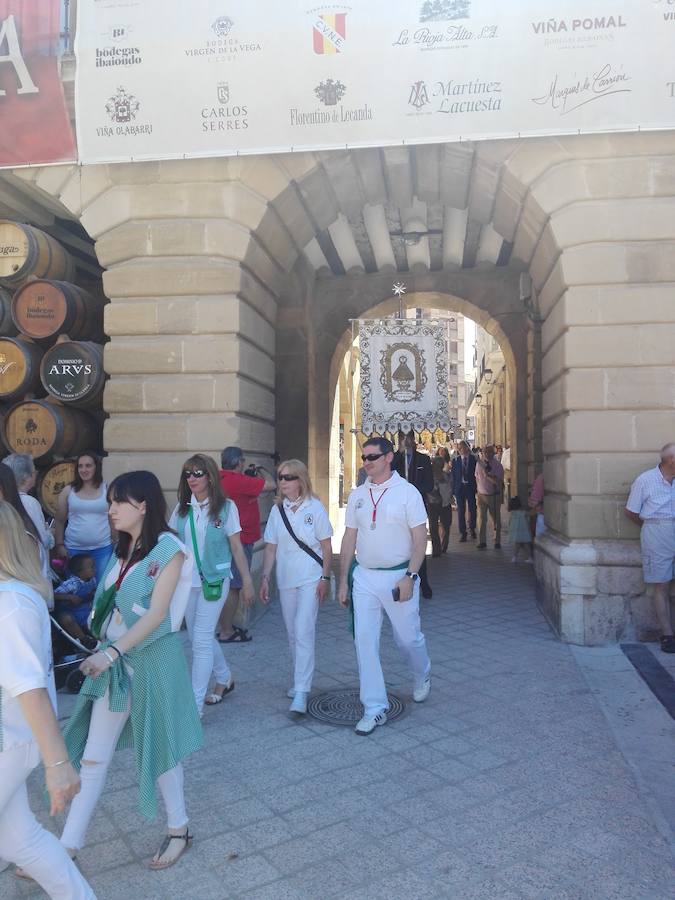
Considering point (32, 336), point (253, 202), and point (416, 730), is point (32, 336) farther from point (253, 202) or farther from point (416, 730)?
point (416, 730)

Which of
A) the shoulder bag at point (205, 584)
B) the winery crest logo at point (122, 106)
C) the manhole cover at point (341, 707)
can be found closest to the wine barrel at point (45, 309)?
the winery crest logo at point (122, 106)

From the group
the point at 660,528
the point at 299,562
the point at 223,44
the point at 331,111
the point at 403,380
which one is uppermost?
the point at 223,44

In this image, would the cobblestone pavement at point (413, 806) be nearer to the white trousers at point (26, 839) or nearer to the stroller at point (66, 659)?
the white trousers at point (26, 839)

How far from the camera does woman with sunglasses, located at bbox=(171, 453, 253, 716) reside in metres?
4.73

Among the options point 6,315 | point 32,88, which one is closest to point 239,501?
point 6,315

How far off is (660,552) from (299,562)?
10.8 feet

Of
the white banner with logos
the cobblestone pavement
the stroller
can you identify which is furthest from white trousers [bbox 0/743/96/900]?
the white banner with logos

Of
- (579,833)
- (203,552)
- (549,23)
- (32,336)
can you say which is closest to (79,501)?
(203,552)

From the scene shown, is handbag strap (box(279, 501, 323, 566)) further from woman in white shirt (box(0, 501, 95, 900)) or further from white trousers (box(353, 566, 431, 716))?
woman in white shirt (box(0, 501, 95, 900))

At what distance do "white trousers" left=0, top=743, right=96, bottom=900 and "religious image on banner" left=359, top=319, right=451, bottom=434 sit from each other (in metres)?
7.36

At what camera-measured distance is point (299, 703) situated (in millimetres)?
4812

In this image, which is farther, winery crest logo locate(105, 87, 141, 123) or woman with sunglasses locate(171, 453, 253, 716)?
winery crest logo locate(105, 87, 141, 123)

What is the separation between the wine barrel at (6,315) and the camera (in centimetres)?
768

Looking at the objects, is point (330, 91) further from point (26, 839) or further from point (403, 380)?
point (26, 839)
